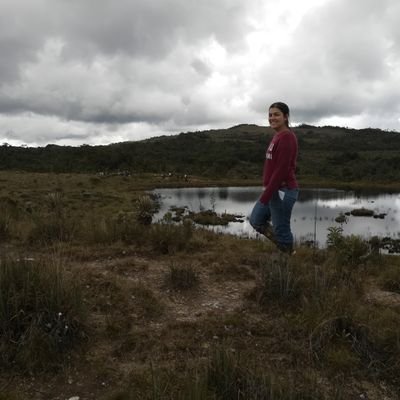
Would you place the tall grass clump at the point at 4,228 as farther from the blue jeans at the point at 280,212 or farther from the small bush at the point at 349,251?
the small bush at the point at 349,251

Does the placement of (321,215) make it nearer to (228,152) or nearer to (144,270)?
(144,270)

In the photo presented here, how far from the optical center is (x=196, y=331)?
3.57 meters

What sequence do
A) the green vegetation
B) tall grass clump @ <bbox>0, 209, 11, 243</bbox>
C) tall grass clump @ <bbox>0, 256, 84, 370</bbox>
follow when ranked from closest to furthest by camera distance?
tall grass clump @ <bbox>0, 256, 84, 370</bbox> → tall grass clump @ <bbox>0, 209, 11, 243</bbox> → the green vegetation

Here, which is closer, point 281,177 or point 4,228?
point 281,177

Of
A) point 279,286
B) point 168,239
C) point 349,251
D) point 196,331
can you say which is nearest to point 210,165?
point 168,239

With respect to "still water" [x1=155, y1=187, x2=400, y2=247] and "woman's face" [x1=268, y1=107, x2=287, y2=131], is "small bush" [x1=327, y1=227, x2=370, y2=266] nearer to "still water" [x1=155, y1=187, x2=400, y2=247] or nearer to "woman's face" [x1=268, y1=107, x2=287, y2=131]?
"woman's face" [x1=268, y1=107, x2=287, y2=131]

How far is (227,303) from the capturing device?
4.28 m

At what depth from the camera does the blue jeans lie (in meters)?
5.01

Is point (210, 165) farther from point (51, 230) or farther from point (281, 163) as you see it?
point (281, 163)

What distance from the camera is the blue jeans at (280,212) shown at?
5.01 m

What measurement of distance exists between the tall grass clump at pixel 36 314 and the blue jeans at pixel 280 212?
253 centimetres

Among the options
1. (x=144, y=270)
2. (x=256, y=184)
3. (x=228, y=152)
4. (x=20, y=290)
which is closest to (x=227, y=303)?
(x=144, y=270)

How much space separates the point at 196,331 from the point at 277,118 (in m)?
2.71

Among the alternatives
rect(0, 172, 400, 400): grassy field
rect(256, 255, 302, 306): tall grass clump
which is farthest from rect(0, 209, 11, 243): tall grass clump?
rect(256, 255, 302, 306): tall grass clump
